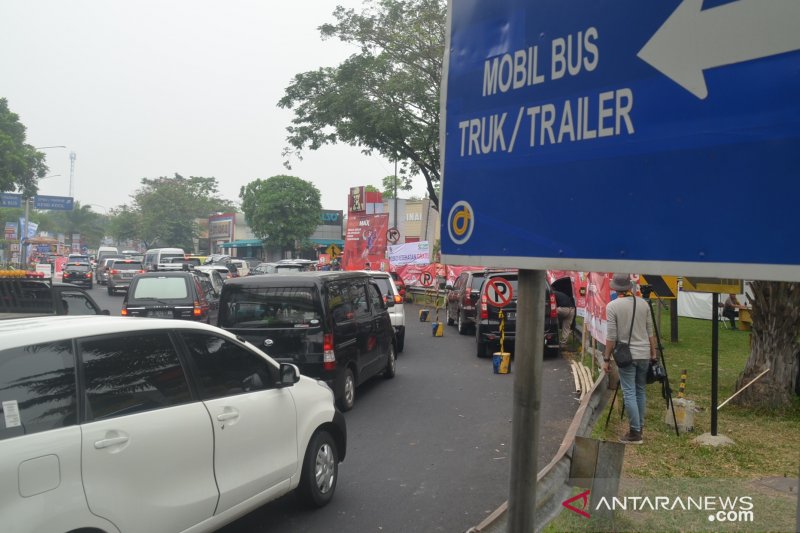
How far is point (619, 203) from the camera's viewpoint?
6.51 feet

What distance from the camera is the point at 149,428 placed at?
3.59 m

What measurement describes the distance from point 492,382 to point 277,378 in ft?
22.9

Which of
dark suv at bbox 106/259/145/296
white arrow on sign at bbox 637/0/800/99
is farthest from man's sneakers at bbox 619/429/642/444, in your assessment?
dark suv at bbox 106/259/145/296

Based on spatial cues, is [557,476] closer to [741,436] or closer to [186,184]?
[741,436]

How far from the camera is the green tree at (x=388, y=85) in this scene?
24.4 meters

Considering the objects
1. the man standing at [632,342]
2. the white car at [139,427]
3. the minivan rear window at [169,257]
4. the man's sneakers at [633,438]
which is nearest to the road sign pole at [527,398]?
the white car at [139,427]

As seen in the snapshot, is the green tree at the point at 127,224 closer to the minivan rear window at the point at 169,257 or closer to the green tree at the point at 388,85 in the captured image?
the minivan rear window at the point at 169,257

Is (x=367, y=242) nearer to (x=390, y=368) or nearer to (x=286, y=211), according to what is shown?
(x=390, y=368)

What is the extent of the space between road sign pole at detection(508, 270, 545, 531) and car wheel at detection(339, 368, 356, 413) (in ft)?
21.6

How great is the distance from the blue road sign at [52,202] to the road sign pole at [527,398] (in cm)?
6276

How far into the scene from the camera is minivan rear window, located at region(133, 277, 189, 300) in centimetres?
1437

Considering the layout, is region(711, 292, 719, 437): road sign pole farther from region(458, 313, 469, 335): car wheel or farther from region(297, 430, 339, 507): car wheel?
region(458, 313, 469, 335): car wheel

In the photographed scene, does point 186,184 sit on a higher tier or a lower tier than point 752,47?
higher

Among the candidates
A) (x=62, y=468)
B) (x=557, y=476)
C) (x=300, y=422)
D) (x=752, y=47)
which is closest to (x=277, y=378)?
(x=300, y=422)
